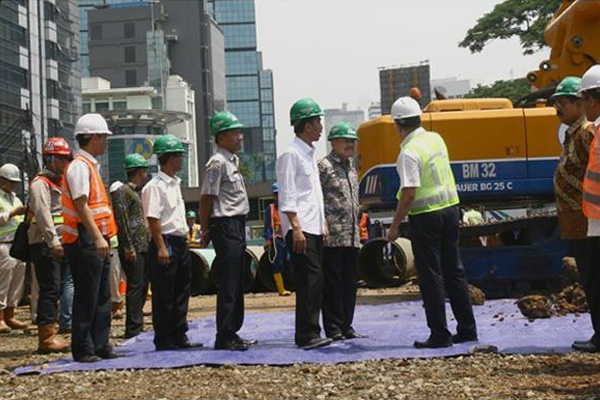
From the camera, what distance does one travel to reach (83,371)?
24.8 feet

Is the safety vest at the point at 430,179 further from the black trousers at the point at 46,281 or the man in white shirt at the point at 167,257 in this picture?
the black trousers at the point at 46,281

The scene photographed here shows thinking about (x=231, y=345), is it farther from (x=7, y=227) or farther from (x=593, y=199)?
(x=7, y=227)

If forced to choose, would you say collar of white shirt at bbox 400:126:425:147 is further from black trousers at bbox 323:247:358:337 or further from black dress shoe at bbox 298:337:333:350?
black dress shoe at bbox 298:337:333:350

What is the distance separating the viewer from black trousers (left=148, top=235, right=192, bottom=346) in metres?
8.62

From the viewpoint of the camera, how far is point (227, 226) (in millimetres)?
8344

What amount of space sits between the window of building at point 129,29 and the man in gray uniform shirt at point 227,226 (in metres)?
129

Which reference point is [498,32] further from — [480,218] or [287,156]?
[287,156]

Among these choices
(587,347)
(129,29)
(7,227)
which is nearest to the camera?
(587,347)

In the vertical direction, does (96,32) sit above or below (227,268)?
above

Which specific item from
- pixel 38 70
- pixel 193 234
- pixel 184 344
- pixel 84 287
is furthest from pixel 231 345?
pixel 38 70

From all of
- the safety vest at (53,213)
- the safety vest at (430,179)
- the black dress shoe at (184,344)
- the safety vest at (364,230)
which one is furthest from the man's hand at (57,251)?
the safety vest at (364,230)

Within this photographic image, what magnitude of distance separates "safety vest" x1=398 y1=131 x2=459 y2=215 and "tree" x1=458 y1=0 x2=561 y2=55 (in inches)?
1211

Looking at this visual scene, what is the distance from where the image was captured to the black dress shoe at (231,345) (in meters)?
8.25

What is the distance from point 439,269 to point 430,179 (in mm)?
724
